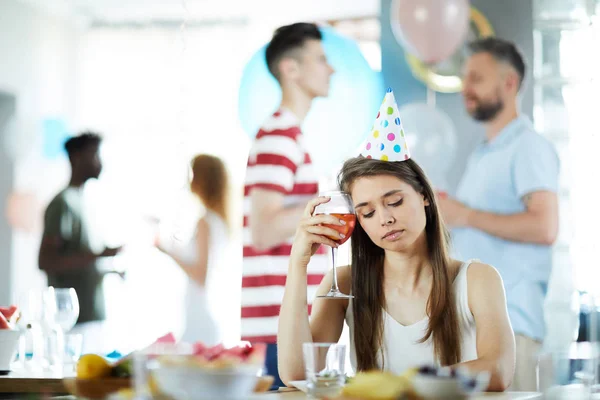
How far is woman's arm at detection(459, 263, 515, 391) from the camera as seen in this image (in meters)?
1.42

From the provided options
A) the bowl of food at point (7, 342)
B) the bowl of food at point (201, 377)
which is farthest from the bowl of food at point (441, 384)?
the bowl of food at point (7, 342)

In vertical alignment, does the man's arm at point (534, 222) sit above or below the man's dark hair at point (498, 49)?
below

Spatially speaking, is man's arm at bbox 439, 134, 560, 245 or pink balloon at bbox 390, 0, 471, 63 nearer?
pink balloon at bbox 390, 0, 471, 63

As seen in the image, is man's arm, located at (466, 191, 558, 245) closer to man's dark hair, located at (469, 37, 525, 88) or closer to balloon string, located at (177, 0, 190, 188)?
man's dark hair, located at (469, 37, 525, 88)

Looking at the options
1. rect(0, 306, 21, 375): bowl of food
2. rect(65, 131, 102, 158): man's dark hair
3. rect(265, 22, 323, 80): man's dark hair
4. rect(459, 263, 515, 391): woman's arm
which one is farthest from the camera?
rect(65, 131, 102, 158): man's dark hair

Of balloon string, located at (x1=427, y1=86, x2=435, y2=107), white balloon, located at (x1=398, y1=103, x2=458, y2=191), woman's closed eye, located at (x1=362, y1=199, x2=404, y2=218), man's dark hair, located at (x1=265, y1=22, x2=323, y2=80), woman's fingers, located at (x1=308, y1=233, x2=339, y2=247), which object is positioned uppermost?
man's dark hair, located at (x1=265, y1=22, x2=323, y2=80)

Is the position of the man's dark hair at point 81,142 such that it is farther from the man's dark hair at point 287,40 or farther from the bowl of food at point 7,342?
the bowl of food at point 7,342

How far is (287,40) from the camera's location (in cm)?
327

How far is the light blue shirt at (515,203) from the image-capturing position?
10.9 feet

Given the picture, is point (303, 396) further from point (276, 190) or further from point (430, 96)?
point (430, 96)

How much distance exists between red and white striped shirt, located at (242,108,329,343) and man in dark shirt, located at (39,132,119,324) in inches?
42.3

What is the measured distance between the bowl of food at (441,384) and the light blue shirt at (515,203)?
7.98 ft

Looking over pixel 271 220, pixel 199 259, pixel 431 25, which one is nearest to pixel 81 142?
pixel 199 259

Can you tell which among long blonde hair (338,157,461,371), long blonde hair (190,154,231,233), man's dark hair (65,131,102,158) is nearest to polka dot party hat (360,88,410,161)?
long blonde hair (338,157,461,371)
